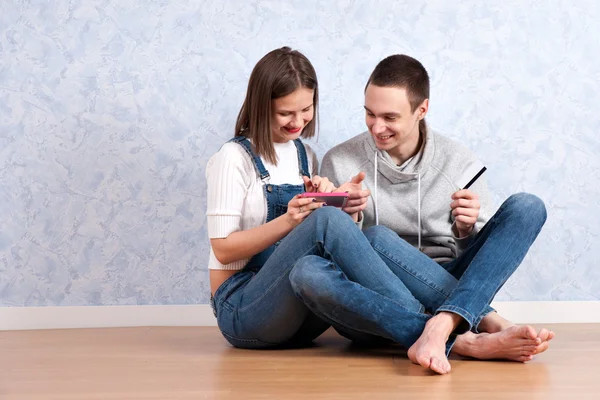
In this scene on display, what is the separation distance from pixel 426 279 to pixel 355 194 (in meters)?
0.28

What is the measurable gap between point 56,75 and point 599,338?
1.83m

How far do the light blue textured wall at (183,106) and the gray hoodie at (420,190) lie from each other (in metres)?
0.47

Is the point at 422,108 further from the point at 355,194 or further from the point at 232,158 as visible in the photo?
the point at 232,158

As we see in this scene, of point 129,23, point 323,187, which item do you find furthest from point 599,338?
point 129,23

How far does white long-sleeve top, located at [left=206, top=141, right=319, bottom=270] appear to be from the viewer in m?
1.96

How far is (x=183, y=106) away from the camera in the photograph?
2.56 m

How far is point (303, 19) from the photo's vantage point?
2553 millimetres

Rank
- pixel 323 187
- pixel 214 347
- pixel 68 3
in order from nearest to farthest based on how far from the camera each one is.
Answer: pixel 323 187, pixel 214 347, pixel 68 3

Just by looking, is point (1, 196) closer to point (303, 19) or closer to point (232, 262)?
point (232, 262)

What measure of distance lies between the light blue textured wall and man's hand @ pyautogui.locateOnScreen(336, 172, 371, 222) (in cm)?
62

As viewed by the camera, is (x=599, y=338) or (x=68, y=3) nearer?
(x=599, y=338)

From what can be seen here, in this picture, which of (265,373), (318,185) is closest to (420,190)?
(318,185)

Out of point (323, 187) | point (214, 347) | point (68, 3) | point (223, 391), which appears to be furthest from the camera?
point (68, 3)

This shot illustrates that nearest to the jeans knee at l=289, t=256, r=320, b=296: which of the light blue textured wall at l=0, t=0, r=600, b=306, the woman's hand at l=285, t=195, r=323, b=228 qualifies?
the woman's hand at l=285, t=195, r=323, b=228
